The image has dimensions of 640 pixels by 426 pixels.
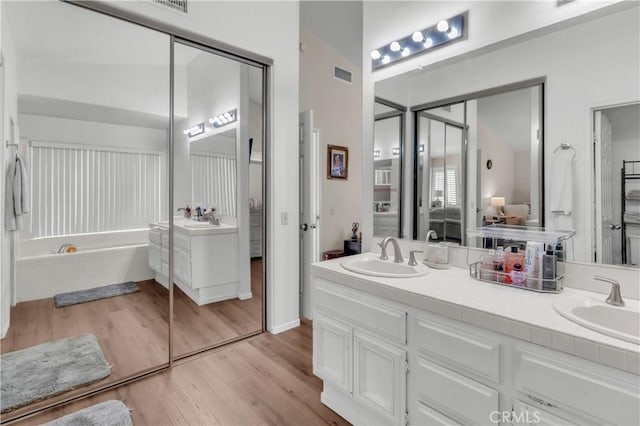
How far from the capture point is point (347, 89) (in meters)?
4.63

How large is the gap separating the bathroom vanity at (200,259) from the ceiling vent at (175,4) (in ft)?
5.06

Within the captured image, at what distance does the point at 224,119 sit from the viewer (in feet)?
8.90

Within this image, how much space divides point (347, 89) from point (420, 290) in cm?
380

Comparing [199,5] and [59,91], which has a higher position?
[199,5]

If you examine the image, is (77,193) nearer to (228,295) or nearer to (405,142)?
(228,295)

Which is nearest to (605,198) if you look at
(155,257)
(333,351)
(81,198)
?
(333,351)

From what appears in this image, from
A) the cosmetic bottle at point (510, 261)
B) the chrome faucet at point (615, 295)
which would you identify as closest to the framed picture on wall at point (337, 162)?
the cosmetic bottle at point (510, 261)

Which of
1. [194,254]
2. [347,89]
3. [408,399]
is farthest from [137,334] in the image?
[347,89]

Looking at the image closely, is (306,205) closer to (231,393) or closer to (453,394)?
Result: (231,393)

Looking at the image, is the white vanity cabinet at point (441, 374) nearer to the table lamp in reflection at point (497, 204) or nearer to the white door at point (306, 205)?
the table lamp in reflection at point (497, 204)

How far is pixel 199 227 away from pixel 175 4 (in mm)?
1662

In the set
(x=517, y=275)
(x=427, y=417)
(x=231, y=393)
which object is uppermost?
(x=517, y=275)

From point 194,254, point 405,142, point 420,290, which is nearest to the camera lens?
point 420,290

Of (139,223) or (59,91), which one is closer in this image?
(59,91)
